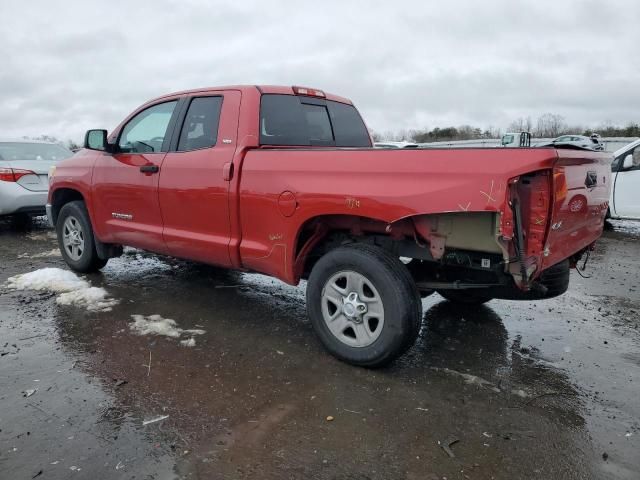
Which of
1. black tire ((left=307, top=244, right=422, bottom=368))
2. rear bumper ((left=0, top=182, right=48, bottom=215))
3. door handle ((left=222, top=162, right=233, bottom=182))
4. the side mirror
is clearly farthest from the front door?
rear bumper ((left=0, top=182, right=48, bottom=215))

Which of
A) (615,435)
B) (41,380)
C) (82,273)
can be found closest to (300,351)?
(41,380)

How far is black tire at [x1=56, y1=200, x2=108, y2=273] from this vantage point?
221 inches

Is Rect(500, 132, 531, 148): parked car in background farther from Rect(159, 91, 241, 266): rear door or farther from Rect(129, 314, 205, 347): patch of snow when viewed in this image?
Rect(129, 314, 205, 347): patch of snow

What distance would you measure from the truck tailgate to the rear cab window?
2189 mm

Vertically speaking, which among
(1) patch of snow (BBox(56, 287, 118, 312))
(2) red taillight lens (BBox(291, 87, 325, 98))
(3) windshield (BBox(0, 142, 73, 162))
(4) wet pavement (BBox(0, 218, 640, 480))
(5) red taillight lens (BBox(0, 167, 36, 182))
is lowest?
(4) wet pavement (BBox(0, 218, 640, 480))

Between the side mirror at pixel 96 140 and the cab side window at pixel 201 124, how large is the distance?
1.11m

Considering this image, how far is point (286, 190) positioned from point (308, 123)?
3.67 ft

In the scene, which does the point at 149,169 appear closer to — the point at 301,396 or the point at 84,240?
the point at 84,240

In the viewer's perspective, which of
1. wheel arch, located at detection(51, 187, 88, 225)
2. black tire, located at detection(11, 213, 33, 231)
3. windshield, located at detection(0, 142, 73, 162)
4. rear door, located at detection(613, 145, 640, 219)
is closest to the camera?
wheel arch, located at detection(51, 187, 88, 225)

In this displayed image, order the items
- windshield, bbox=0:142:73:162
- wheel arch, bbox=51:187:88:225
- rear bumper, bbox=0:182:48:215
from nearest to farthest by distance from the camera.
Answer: wheel arch, bbox=51:187:88:225
rear bumper, bbox=0:182:48:215
windshield, bbox=0:142:73:162

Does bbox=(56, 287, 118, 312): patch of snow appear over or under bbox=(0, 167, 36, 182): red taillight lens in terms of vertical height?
under

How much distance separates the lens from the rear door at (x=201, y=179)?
4.08 metres

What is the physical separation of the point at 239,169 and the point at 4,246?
561cm

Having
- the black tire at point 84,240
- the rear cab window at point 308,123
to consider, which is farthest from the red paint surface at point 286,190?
the black tire at point 84,240
